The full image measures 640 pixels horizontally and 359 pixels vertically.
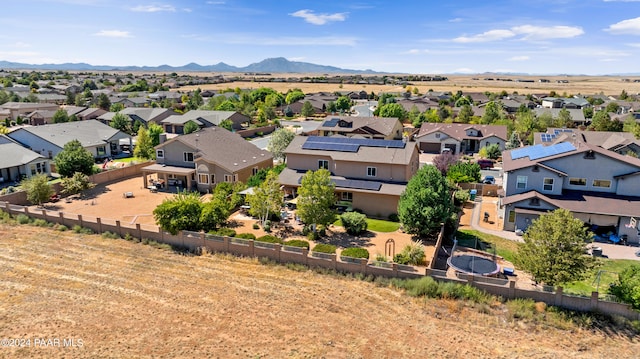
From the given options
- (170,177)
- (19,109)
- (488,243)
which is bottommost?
(488,243)

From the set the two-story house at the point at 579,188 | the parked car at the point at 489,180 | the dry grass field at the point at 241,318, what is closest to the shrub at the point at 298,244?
the dry grass field at the point at 241,318

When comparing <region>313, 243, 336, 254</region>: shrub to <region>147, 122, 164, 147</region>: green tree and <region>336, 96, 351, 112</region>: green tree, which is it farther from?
<region>336, 96, 351, 112</region>: green tree

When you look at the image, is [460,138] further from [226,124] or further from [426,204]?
[226,124]

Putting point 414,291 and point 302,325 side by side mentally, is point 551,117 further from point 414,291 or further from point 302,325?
point 302,325

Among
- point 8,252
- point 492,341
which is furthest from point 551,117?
point 8,252

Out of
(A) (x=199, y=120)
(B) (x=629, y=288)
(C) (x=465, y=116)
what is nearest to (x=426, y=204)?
(B) (x=629, y=288)

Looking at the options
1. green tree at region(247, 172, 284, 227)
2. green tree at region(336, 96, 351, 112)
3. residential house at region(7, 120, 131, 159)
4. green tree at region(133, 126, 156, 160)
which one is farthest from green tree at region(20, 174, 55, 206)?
green tree at region(336, 96, 351, 112)
